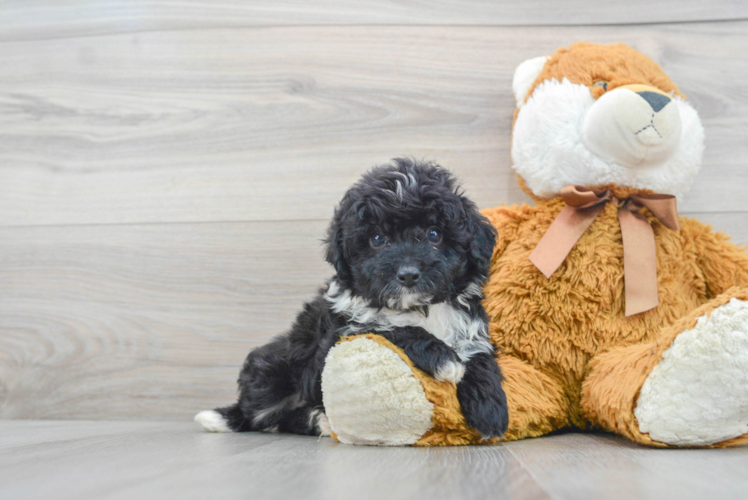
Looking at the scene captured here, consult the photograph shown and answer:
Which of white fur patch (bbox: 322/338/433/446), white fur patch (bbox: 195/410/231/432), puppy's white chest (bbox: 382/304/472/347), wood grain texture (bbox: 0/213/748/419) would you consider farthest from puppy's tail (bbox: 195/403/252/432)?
puppy's white chest (bbox: 382/304/472/347)

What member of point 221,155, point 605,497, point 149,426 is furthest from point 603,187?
point 149,426

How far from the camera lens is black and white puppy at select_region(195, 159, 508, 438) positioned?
1090 mm

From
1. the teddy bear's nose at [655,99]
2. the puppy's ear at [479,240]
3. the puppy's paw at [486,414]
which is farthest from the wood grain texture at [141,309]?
the teddy bear's nose at [655,99]

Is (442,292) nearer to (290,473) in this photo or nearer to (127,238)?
(290,473)

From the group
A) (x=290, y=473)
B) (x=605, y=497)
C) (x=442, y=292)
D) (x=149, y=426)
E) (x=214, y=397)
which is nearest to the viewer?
(x=605, y=497)

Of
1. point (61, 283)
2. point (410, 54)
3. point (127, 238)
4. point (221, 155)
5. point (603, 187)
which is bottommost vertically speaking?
point (61, 283)

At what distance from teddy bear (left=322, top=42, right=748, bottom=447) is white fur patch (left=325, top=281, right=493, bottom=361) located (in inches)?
3.5

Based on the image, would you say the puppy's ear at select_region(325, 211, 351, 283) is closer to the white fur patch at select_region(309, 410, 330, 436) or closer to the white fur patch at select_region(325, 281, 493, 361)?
the white fur patch at select_region(325, 281, 493, 361)

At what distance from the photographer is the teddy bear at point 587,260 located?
112 centimetres

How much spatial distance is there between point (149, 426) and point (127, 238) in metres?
0.59

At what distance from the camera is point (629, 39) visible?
1729mm

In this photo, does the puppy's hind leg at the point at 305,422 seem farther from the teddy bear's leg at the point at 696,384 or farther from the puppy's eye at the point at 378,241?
the teddy bear's leg at the point at 696,384

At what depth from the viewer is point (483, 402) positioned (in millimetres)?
1100

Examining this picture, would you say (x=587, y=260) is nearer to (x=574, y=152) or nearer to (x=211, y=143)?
(x=574, y=152)
